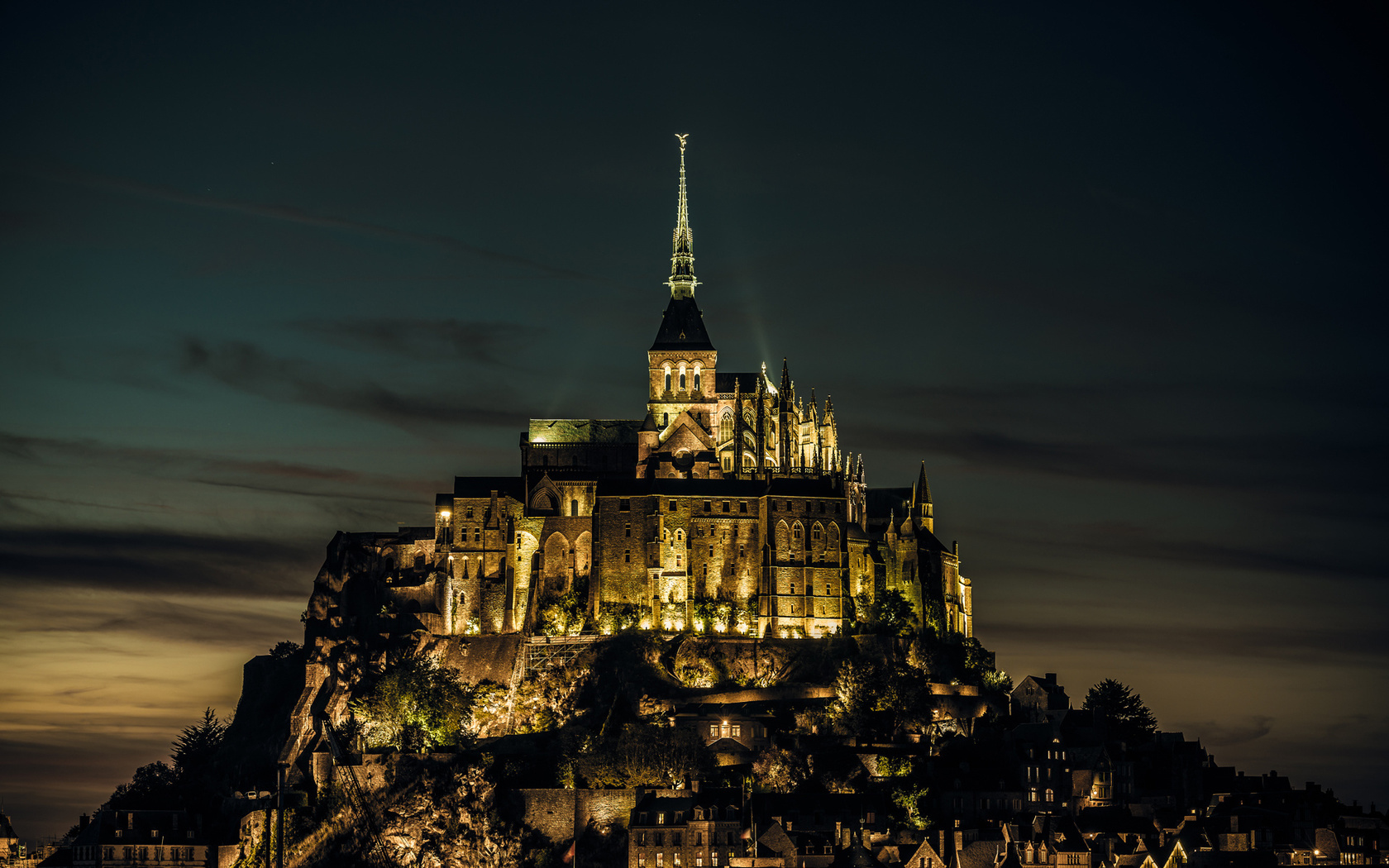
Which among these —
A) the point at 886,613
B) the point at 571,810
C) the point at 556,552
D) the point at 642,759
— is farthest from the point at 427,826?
the point at 886,613

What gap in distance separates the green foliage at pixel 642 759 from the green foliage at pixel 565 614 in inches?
565

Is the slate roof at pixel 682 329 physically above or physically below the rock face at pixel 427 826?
above

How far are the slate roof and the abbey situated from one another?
27.9 feet

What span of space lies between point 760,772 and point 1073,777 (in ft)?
55.0

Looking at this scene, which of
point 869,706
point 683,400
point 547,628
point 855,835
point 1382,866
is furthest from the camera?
point 683,400

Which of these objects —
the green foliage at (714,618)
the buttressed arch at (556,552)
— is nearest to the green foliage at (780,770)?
the green foliage at (714,618)

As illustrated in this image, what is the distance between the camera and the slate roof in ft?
449

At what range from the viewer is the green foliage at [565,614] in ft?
391

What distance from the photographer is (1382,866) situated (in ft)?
338

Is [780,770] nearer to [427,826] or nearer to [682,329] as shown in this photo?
[427,826]

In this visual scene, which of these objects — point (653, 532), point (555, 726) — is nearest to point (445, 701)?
point (555, 726)

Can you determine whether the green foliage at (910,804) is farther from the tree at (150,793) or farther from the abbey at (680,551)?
the tree at (150,793)

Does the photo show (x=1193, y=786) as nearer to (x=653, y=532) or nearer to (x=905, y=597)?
(x=905, y=597)

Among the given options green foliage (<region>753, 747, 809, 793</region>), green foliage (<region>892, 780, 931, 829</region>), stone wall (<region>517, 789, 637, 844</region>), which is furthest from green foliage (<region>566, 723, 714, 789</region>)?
green foliage (<region>892, 780, 931, 829</region>)
